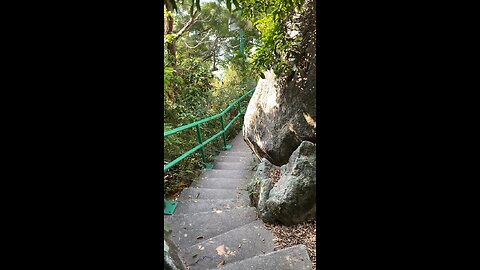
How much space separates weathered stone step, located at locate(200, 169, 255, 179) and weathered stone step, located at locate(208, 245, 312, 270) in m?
2.30

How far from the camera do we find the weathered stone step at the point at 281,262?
1.98 m

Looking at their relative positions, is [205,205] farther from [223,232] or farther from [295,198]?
[295,198]

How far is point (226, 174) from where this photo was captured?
450cm

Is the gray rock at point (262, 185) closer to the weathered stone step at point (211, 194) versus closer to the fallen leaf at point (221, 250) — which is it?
the weathered stone step at point (211, 194)

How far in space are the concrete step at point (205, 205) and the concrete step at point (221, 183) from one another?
0.52m

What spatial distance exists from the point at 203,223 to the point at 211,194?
753mm

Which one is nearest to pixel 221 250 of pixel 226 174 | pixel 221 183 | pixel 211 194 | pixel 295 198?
pixel 295 198

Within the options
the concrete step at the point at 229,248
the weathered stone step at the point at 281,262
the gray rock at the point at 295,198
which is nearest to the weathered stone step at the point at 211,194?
the gray rock at the point at 295,198

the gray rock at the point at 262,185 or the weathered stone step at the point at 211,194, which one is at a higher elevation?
the gray rock at the point at 262,185

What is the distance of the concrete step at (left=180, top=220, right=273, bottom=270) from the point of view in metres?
2.37
